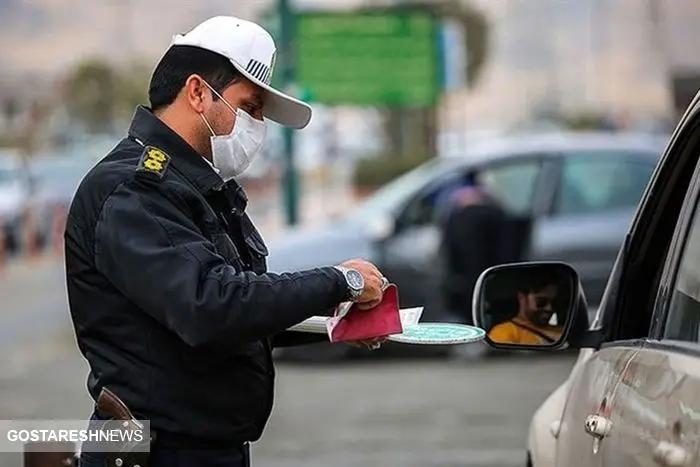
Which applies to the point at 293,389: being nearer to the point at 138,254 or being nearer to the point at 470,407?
the point at 470,407

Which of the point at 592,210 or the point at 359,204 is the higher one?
the point at 592,210

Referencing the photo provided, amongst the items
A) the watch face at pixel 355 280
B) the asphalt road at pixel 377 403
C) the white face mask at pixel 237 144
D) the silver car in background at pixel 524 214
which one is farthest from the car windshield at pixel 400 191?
the watch face at pixel 355 280

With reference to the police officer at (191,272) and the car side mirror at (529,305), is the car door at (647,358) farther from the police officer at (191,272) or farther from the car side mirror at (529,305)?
the police officer at (191,272)

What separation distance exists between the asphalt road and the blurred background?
25 millimetres

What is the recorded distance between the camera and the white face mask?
10.4ft

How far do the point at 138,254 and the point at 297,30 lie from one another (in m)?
12.7

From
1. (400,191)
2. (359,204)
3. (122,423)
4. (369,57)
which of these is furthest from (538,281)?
(359,204)

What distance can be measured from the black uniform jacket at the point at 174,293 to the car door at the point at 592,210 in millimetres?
8617

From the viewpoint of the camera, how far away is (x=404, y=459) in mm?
7973

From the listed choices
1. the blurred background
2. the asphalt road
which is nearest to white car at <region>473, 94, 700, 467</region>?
the blurred background

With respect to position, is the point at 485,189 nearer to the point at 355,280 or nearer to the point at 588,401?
the point at 588,401

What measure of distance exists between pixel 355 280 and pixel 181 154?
0.46m

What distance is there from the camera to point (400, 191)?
12062mm

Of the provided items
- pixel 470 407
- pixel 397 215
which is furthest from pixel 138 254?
pixel 397 215
